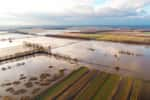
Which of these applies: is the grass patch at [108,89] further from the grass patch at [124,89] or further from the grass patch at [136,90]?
the grass patch at [136,90]

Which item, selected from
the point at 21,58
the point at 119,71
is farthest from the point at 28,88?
the point at 21,58

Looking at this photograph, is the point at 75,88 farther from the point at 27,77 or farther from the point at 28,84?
the point at 27,77

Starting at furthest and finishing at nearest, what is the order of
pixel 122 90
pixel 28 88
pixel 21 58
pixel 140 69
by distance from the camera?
pixel 21 58 < pixel 140 69 < pixel 28 88 < pixel 122 90

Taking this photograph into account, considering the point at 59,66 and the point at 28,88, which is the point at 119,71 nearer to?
the point at 59,66

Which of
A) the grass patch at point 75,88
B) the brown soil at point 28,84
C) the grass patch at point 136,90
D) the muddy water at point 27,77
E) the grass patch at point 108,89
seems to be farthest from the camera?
the brown soil at point 28,84

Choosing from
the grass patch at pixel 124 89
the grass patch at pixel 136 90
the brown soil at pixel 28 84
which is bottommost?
the brown soil at pixel 28 84

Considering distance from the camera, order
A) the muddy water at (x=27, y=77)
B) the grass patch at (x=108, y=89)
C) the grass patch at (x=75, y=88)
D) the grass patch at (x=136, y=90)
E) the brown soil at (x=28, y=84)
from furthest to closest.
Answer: the brown soil at (x=28, y=84) → the muddy water at (x=27, y=77) → the grass patch at (x=75, y=88) → the grass patch at (x=136, y=90) → the grass patch at (x=108, y=89)

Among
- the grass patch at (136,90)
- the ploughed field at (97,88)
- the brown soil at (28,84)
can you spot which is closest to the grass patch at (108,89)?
the ploughed field at (97,88)

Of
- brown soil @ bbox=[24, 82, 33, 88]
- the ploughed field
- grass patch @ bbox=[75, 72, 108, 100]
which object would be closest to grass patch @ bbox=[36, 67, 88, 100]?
the ploughed field
